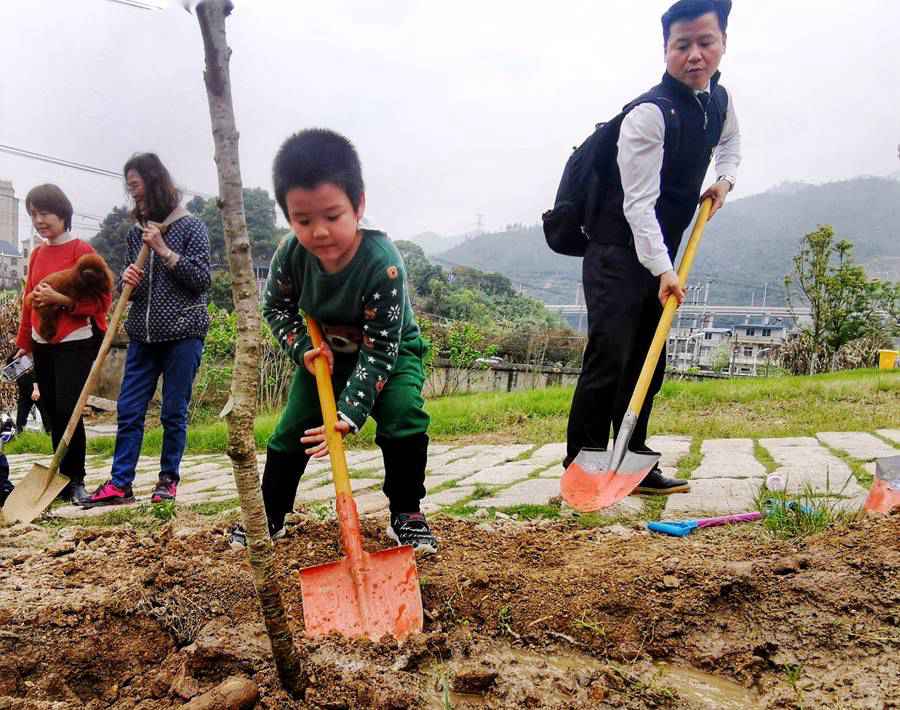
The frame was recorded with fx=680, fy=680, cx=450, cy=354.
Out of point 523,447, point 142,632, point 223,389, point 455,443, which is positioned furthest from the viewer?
point 223,389

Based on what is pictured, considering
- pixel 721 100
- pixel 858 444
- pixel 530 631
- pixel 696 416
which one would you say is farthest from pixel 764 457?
pixel 530 631

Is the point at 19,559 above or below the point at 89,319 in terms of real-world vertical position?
below

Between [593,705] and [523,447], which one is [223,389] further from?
[593,705]

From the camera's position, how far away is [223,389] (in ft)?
33.7

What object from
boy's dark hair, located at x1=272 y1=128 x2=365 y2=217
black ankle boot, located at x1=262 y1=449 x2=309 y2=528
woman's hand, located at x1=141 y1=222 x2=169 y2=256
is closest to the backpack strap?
boy's dark hair, located at x1=272 y1=128 x2=365 y2=217

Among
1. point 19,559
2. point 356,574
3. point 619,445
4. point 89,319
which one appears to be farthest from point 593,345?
point 89,319

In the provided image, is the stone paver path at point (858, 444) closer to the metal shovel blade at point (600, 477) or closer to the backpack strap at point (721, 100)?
the metal shovel blade at point (600, 477)

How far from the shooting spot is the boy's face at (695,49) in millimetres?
2754

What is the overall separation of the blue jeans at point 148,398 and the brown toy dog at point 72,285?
0.40m

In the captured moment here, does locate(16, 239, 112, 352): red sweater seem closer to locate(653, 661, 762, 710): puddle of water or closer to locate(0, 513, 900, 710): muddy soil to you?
locate(0, 513, 900, 710): muddy soil

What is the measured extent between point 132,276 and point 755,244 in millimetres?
133569

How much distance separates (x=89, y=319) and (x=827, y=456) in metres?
4.22

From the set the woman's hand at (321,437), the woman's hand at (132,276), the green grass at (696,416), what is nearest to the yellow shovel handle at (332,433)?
the woman's hand at (321,437)

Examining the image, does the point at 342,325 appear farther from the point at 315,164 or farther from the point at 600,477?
the point at 600,477
